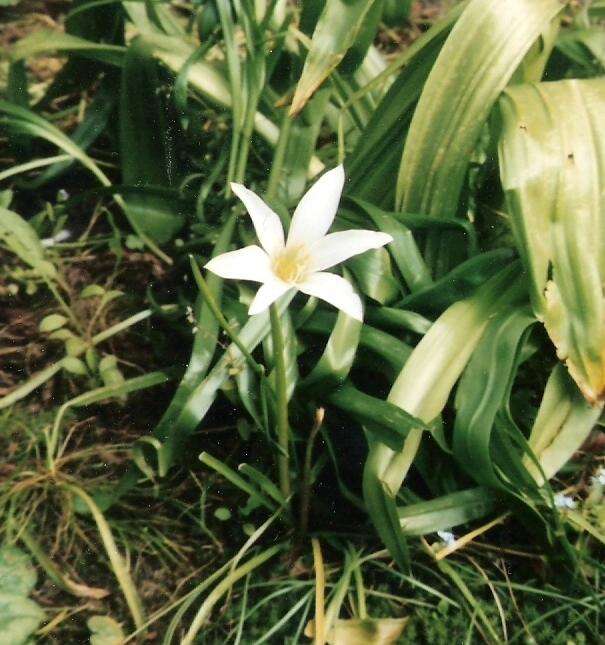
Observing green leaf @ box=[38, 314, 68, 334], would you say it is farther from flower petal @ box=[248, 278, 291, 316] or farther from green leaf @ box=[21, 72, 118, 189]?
flower petal @ box=[248, 278, 291, 316]

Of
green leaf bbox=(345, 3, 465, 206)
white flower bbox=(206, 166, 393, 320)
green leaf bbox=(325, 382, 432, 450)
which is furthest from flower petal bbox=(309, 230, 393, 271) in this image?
green leaf bbox=(345, 3, 465, 206)

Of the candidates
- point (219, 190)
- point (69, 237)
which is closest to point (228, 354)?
point (219, 190)

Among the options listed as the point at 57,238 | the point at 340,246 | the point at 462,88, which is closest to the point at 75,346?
the point at 57,238

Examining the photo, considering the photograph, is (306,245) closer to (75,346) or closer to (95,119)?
(75,346)

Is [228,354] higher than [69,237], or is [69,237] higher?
[228,354]

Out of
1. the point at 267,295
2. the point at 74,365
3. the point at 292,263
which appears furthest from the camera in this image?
the point at 74,365

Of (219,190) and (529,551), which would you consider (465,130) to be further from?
(529,551)
